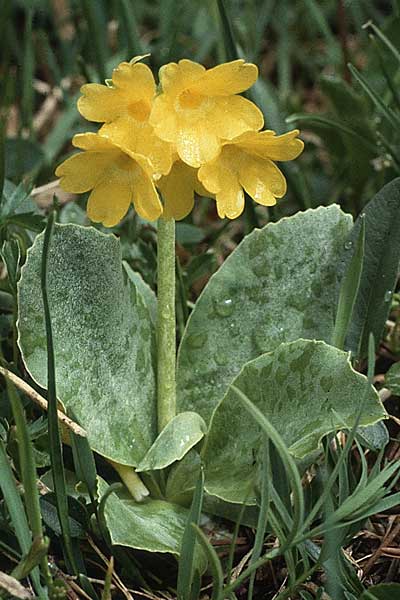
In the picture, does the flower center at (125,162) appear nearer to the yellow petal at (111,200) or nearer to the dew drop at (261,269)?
the yellow petal at (111,200)

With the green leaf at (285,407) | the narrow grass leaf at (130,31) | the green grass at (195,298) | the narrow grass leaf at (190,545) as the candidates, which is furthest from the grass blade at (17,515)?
the narrow grass leaf at (130,31)

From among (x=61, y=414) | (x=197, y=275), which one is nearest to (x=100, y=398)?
(x=61, y=414)

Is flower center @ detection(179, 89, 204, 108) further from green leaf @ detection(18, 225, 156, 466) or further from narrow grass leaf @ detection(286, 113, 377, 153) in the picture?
narrow grass leaf @ detection(286, 113, 377, 153)

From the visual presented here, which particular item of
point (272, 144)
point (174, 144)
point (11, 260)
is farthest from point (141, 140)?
point (11, 260)

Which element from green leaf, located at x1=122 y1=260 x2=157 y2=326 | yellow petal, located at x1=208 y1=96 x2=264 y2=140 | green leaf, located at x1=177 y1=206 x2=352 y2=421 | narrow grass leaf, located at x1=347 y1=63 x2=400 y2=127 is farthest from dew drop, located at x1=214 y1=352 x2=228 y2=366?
narrow grass leaf, located at x1=347 y1=63 x2=400 y2=127

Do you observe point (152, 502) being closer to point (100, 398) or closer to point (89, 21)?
point (100, 398)

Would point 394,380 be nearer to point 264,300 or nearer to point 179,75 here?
point 264,300
